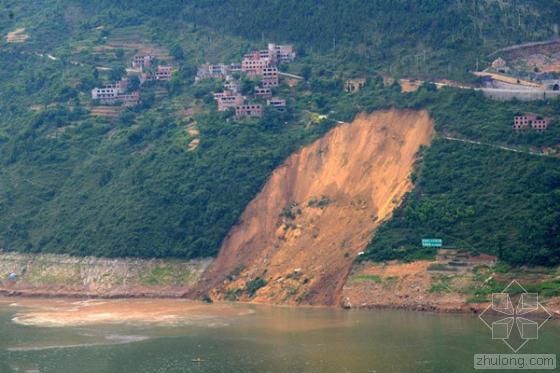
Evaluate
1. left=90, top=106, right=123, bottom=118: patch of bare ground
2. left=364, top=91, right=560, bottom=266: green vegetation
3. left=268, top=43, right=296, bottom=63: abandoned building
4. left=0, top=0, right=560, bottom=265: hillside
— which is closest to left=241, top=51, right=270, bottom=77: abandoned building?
left=268, top=43, right=296, bottom=63: abandoned building

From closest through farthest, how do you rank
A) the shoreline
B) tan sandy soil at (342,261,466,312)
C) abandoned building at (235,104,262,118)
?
the shoreline → tan sandy soil at (342,261,466,312) → abandoned building at (235,104,262,118)

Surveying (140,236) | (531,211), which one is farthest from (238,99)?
(531,211)

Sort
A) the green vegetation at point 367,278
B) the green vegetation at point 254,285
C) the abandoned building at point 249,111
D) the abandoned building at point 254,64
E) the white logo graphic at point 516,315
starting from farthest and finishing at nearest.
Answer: the abandoned building at point 254,64 → the abandoned building at point 249,111 → the green vegetation at point 254,285 → the green vegetation at point 367,278 → the white logo graphic at point 516,315

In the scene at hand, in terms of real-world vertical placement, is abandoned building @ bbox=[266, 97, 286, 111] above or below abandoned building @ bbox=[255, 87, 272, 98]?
below

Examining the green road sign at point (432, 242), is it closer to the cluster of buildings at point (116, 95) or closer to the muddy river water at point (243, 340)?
the muddy river water at point (243, 340)

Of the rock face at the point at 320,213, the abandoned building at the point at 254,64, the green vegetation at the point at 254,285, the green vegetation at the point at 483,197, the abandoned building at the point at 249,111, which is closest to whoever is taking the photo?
the green vegetation at the point at 483,197

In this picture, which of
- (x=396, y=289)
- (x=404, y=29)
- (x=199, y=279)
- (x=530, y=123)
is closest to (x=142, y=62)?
(x=404, y=29)

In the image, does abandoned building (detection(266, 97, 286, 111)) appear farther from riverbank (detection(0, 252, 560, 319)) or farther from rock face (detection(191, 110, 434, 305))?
riverbank (detection(0, 252, 560, 319))

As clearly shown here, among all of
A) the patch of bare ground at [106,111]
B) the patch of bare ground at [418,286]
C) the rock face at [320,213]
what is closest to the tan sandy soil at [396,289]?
Answer: the patch of bare ground at [418,286]
